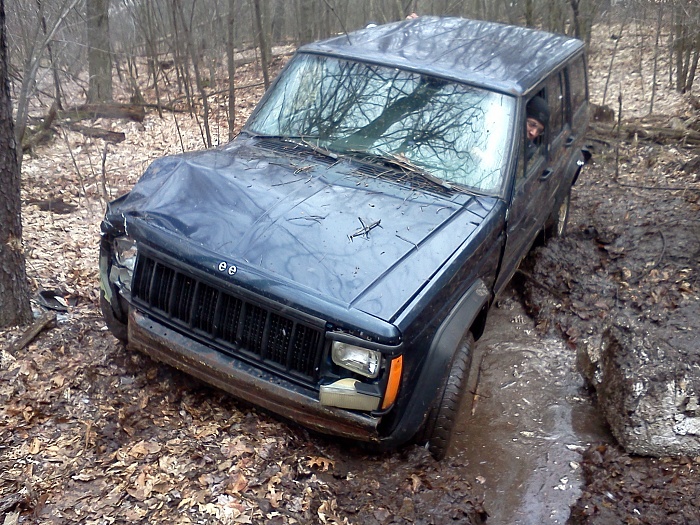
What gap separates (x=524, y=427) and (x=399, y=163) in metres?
1.84

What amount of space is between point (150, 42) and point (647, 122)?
8668mm

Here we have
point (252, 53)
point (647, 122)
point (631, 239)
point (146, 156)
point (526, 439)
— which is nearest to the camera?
point (526, 439)

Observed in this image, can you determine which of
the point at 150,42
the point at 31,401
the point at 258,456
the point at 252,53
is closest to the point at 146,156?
the point at 150,42

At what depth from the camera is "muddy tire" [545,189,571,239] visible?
19.4 feet

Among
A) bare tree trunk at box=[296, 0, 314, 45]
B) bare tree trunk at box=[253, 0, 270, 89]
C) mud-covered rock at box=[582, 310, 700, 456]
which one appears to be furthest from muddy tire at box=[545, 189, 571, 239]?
bare tree trunk at box=[296, 0, 314, 45]

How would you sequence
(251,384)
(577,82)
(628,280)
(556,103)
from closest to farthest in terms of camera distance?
(251,384) → (556,103) → (628,280) → (577,82)

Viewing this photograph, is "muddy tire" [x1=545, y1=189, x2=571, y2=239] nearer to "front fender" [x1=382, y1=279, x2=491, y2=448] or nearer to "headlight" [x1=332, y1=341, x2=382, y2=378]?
"front fender" [x1=382, y1=279, x2=491, y2=448]

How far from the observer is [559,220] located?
245 inches

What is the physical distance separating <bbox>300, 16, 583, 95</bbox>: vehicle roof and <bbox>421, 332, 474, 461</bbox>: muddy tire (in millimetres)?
1847

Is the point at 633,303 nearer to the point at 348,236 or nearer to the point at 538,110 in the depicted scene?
the point at 538,110

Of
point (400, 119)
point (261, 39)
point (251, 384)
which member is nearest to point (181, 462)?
point (251, 384)

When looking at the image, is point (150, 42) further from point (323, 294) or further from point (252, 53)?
point (323, 294)

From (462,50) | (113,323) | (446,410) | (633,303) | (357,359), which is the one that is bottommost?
(633,303)

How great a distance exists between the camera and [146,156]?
885cm
